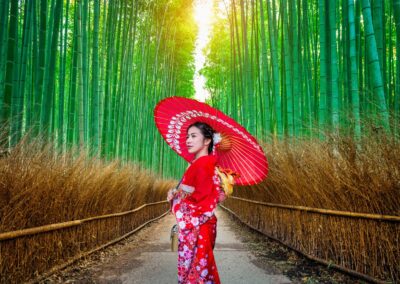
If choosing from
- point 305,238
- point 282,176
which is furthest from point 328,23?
point 305,238

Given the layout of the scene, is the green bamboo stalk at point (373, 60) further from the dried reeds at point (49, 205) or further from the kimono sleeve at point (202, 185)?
the dried reeds at point (49, 205)

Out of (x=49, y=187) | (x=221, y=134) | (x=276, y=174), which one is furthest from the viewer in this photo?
(x=276, y=174)

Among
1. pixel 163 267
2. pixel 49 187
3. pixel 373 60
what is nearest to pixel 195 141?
pixel 49 187

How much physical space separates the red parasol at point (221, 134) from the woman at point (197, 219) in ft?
0.78

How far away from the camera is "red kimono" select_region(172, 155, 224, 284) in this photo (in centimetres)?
212

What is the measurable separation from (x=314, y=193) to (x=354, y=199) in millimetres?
791

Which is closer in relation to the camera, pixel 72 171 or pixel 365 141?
pixel 365 141

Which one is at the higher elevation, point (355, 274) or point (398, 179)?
point (398, 179)

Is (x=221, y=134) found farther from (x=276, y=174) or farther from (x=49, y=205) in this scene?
(x=276, y=174)

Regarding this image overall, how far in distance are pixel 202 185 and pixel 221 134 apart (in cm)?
46

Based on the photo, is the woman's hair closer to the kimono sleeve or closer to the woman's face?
the woman's face

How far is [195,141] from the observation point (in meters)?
2.28

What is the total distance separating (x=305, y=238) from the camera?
14.2 ft

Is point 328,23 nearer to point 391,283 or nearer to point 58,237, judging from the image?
point 391,283
